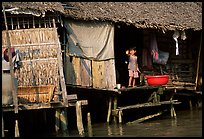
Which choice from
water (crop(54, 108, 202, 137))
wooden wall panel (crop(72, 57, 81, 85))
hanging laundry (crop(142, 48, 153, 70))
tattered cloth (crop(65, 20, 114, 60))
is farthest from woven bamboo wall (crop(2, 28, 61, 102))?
hanging laundry (crop(142, 48, 153, 70))

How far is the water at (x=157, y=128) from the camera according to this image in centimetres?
1262

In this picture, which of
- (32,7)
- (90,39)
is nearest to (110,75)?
(90,39)

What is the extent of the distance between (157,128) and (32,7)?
4.86 metres

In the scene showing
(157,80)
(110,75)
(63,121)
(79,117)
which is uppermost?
(110,75)

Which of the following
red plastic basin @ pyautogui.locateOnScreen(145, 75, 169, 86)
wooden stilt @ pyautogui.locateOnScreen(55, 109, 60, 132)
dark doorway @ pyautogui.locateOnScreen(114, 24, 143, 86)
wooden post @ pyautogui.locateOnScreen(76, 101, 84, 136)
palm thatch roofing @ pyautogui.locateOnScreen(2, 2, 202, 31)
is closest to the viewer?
wooden post @ pyautogui.locateOnScreen(76, 101, 84, 136)

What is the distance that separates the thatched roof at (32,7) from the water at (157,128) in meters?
3.38

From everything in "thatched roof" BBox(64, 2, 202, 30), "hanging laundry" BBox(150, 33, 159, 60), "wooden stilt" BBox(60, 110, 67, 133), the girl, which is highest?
"thatched roof" BBox(64, 2, 202, 30)

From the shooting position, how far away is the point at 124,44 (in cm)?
1797

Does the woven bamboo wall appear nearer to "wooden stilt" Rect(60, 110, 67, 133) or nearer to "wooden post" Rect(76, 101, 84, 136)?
"wooden stilt" Rect(60, 110, 67, 133)

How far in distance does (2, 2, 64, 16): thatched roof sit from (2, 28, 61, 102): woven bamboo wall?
1.93 ft

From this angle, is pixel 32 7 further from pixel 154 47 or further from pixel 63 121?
pixel 154 47

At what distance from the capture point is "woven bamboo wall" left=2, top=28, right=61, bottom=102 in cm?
1301

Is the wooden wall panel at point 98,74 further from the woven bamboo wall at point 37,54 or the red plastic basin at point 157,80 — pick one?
the woven bamboo wall at point 37,54

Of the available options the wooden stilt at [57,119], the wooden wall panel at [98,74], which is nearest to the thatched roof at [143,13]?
the wooden wall panel at [98,74]
